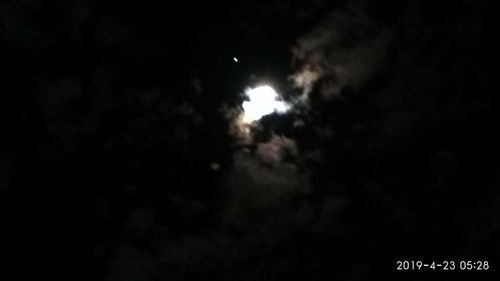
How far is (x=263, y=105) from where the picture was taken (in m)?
3.58

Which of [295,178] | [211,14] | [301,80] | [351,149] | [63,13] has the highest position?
[211,14]

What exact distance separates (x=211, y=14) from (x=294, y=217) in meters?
1.78

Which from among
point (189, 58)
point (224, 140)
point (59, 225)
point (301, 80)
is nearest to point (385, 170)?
point (301, 80)

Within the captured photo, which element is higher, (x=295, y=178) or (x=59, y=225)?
(x=295, y=178)

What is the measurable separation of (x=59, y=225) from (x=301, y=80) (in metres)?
2.20

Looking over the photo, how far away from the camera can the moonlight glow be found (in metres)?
3.56

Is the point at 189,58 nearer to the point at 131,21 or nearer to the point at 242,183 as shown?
the point at 131,21

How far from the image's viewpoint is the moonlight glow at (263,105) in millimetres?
3562

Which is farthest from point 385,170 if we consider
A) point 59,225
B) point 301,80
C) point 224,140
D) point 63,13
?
point 63,13

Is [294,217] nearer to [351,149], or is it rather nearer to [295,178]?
[295,178]

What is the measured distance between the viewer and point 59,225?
351cm

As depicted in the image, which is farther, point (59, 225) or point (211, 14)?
point (211, 14)

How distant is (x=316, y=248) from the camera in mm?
3555

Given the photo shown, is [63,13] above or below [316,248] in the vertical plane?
above
